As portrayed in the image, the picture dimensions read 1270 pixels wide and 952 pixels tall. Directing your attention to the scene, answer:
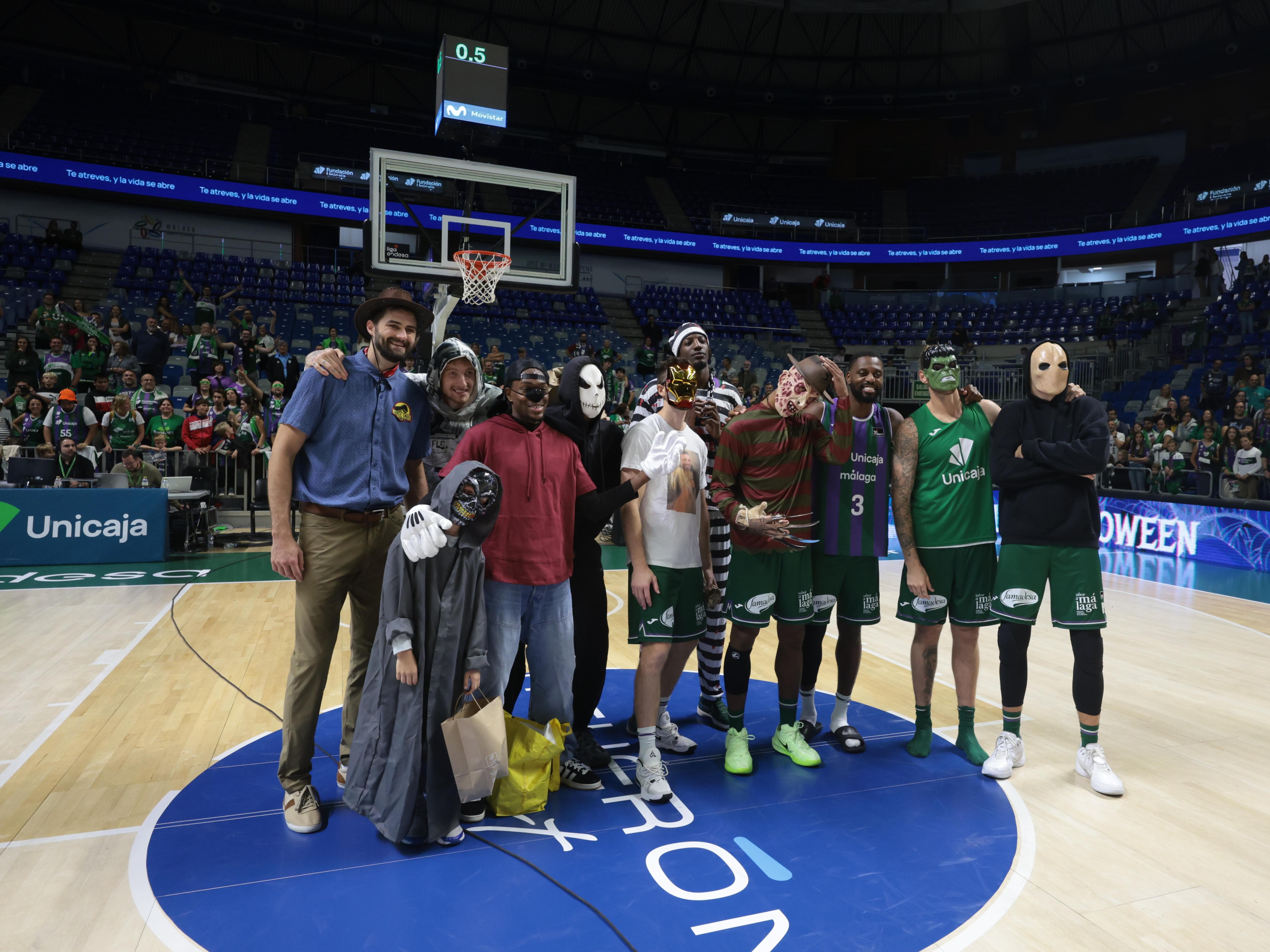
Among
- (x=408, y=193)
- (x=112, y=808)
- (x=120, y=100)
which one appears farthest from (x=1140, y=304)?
(x=120, y=100)

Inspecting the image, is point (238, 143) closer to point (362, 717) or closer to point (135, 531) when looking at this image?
point (135, 531)

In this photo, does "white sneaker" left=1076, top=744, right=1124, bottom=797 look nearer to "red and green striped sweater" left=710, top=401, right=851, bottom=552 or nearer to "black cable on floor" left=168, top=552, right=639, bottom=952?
"red and green striped sweater" left=710, top=401, right=851, bottom=552

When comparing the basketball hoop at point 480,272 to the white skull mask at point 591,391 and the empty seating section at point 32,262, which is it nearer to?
the white skull mask at point 591,391

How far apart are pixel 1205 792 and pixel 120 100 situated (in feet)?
91.9

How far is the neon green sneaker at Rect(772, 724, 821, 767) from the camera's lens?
390cm

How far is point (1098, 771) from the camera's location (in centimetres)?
372

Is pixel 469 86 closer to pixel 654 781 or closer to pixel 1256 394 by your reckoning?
pixel 654 781

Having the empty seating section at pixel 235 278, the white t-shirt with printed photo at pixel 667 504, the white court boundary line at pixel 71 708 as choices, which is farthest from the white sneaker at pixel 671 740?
the empty seating section at pixel 235 278

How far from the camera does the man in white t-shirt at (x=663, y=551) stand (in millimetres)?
3562

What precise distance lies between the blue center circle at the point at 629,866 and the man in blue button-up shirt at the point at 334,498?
35cm

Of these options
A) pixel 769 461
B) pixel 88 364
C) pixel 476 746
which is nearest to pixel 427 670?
pixel 476 746

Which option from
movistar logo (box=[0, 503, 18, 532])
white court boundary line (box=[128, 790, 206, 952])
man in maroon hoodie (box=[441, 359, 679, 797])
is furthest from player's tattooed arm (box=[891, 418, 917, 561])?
movistar logo (box=[0, 503, 18, 532])

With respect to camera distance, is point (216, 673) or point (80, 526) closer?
point (216, 673)

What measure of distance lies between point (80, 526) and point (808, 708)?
840 cm
